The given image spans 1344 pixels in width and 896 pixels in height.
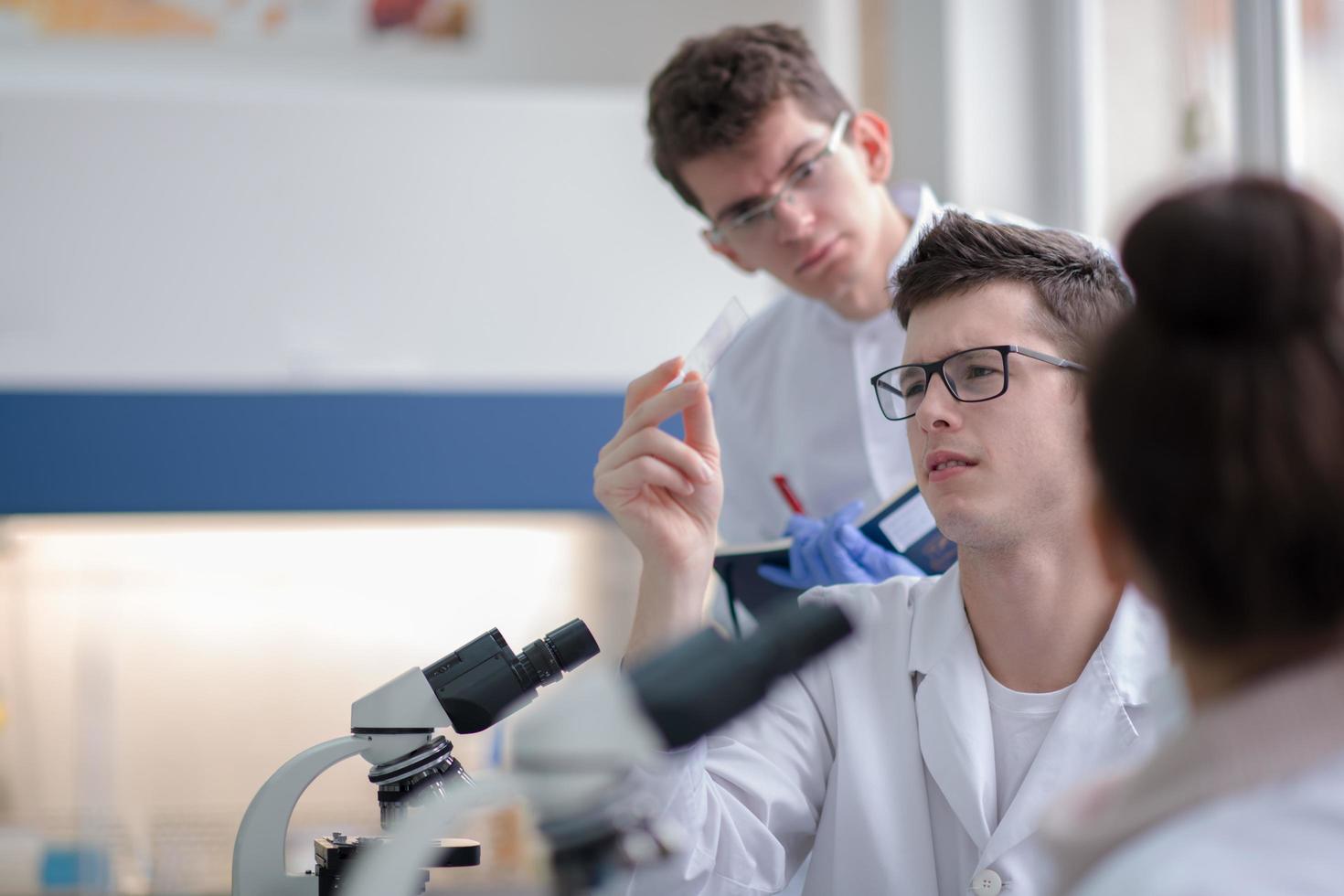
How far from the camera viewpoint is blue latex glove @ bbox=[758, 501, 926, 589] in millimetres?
1532

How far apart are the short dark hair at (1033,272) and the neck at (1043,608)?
196 mm

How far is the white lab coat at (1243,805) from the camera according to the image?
0.53 meters

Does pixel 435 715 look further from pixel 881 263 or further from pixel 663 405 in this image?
pixel 881 263

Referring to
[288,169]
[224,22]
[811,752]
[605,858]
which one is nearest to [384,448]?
[288,169]

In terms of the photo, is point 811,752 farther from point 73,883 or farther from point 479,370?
point 73,883

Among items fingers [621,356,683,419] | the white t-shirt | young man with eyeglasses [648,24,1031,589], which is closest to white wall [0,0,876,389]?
young man with eyeglasses [648,24,1031,589]

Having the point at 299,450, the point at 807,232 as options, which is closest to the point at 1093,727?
the point at 807,232

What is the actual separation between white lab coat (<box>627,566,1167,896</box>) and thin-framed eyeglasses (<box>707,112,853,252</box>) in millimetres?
577

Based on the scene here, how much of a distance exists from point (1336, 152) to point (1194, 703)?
1.91 meters

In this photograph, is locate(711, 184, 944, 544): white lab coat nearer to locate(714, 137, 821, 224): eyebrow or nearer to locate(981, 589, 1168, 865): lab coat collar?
locate(714, 137, 821, 224): eyebrow

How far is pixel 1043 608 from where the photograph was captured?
49.3 inches

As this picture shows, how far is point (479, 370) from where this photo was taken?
3.00 m

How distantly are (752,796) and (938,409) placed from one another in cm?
40

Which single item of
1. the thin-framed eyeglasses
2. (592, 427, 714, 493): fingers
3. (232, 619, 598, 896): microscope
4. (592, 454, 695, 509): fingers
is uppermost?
the thin-framed eyeglasses
